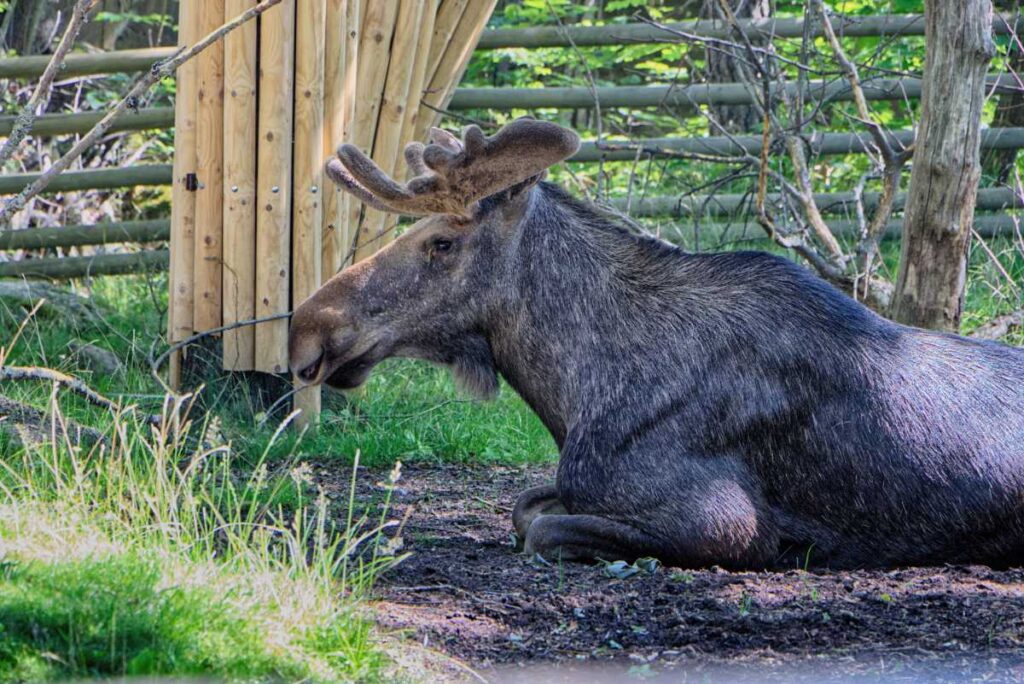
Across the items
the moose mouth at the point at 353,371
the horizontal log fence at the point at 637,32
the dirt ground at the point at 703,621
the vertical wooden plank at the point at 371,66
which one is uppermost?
the horizontal log fence at the point at 637,32

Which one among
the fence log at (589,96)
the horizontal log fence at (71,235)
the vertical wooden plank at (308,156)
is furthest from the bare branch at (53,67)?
the fence log at (589,96)

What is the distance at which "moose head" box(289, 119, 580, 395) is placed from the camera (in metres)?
5.72

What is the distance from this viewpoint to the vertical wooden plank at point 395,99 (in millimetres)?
7680

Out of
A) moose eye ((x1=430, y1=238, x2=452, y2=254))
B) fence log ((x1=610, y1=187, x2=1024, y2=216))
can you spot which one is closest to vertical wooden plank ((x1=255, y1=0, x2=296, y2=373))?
moose eye ((x1=430, y1=238, x2=452, y2=254))

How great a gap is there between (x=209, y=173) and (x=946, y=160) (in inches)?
152

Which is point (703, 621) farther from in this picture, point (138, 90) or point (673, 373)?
point (138, 90)

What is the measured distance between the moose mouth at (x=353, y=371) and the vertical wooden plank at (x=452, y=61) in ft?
8.98

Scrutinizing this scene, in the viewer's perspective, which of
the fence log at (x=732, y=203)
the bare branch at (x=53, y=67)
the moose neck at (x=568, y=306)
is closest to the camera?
the bare branch at (x=53, y=67)

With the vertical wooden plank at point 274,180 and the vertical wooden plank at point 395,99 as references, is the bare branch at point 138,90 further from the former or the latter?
the vertical wooden plank at point 395,99

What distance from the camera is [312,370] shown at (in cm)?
579

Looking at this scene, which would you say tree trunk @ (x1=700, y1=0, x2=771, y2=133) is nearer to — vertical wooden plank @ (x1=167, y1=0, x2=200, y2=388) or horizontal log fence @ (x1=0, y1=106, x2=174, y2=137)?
horizontal log fence @ (x1=0, y1=106, x2=174, y2=137)

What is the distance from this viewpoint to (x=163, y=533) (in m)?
4.22

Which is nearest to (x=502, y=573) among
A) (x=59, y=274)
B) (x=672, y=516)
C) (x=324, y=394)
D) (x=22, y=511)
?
(x=672, y=516)

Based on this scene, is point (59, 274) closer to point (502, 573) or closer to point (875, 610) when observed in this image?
point (502, 573)
